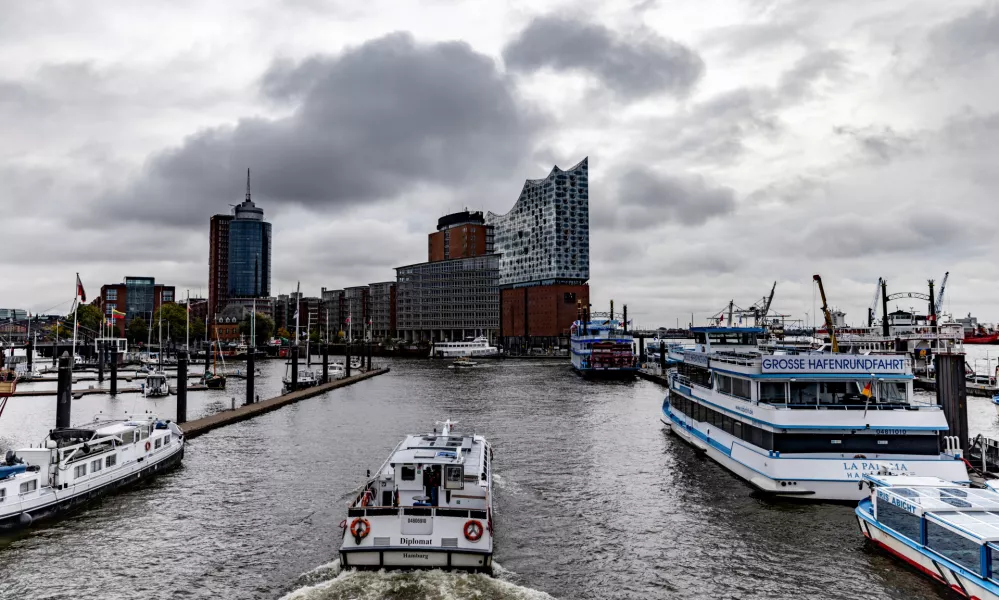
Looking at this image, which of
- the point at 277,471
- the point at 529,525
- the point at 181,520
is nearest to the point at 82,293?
the point at 277,471

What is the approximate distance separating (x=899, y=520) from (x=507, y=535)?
45.9 ft

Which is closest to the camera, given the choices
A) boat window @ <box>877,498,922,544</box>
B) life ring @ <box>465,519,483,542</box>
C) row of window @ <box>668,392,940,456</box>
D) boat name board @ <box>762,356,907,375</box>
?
life ring @ <box>465,519,483,542</box>

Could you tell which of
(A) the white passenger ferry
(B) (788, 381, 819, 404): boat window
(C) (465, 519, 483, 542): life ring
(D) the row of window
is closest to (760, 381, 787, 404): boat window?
(B) (788, 381, 819, 404): boat window

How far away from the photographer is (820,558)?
73.2ft

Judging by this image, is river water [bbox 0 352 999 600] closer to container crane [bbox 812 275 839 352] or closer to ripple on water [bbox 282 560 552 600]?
ripple on water [bbox 282 560 552 600]

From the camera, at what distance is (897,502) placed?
21.4m

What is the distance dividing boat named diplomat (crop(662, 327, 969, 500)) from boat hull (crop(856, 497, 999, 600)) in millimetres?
3302

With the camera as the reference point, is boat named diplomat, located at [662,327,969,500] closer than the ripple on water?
No

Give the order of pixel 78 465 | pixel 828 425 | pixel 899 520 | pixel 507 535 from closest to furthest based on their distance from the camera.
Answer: pixel 899 520 → pixel 507 535 → pixel 828 425 → pixel 78 465

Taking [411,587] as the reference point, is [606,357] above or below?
above

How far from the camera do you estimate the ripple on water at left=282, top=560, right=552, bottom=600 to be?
18438 millimetres

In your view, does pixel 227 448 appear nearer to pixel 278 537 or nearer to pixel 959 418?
pixel 278 537

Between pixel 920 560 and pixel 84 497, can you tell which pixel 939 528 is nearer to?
pixel 920 560

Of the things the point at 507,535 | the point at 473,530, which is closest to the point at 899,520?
the point at 507,535
